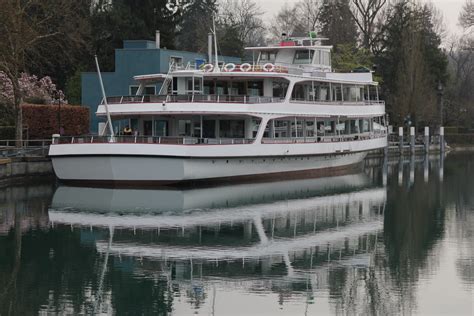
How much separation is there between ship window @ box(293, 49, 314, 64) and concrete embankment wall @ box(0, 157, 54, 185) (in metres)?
13.7

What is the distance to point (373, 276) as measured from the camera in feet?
62.2

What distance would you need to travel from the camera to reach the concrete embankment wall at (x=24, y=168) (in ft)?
112

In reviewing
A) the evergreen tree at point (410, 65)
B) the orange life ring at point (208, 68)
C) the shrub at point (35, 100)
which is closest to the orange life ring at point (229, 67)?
the orange life ring at point (208, 68)

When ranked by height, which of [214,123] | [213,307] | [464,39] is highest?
[464,39]

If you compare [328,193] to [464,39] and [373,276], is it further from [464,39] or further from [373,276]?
[464,39]

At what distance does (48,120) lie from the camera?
42.2m

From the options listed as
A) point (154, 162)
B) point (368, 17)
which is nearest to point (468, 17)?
point (368, 17)

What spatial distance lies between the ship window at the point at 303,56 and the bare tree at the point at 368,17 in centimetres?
3038

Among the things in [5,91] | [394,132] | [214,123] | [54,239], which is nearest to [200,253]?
[54,239]

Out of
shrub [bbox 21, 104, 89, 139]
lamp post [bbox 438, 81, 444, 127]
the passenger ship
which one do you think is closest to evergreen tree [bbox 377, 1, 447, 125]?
lamp post [bbox 438, 81, 444, 127]

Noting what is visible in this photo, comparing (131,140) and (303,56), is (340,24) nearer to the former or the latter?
(303,56)

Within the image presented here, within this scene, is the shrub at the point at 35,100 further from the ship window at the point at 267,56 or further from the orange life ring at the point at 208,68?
the orange life ring at the point at 208,68

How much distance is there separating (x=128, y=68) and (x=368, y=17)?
32.8 metres

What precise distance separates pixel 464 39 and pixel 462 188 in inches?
2111
